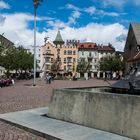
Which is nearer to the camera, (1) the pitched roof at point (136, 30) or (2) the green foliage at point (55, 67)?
(1) the pitched roof at point (136, 30)

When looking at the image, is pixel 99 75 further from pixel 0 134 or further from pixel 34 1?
pixel 0 134

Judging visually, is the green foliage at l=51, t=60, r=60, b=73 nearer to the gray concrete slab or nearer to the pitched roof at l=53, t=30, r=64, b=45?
the pitched roof at l=53, t=30, r=64, b=45

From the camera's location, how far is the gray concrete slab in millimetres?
8617

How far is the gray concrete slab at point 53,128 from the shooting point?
8.62m

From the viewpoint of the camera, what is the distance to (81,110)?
33.3ft

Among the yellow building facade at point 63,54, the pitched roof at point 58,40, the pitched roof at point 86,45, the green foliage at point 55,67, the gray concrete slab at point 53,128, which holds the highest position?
the pitched roof at point 58,40

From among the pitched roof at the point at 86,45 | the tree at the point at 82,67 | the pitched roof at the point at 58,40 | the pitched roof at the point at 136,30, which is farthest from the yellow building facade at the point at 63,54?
the pitched roof at the point at 136,30

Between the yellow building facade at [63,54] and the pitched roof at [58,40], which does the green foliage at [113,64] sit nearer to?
the yellow building facade at [63,54]

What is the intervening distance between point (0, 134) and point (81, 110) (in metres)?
2.59

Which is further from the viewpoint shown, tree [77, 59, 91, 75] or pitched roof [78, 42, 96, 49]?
pitched roof [78, 42, 96, 49]

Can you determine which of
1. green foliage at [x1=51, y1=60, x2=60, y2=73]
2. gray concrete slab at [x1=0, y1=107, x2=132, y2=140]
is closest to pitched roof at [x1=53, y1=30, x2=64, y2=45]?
green foliage at [x1=51, y1=60, x2=60, y2=73]

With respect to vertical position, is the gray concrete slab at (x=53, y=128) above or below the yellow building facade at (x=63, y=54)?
below

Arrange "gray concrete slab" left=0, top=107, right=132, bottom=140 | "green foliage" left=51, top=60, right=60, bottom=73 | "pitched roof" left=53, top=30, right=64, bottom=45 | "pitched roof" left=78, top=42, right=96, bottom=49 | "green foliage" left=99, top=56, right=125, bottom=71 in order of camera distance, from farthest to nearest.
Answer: "pitched roof" left=53, top=30, right=64, bottom=45
"pitched roof" left=78, top=42, right=96, bottom=49
"green foliage" left=51, top=60, right=60, bottom=73
"green foliage" left=99, top=56, right=125, bottom=71
"gray concrete slab" left=0, top=107, right=132, bottom=140

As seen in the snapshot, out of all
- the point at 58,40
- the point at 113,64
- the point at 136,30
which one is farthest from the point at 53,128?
the point at 58,40
